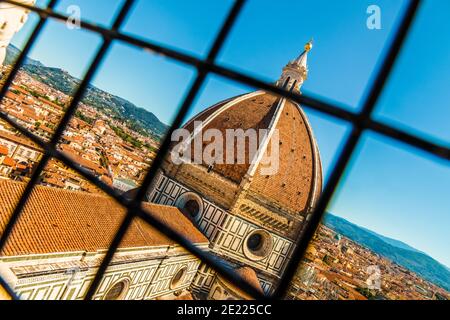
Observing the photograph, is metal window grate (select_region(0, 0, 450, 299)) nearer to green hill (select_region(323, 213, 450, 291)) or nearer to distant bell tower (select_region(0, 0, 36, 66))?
distant bell tower (select_region(0, 0, 36, 66))

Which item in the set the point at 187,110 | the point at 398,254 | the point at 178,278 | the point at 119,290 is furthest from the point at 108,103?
the point at 398,254

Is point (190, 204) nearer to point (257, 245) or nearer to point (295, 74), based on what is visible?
point (257, 245)

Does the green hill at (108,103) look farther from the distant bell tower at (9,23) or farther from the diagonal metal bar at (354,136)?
the diagonal metal bar at (354,136)

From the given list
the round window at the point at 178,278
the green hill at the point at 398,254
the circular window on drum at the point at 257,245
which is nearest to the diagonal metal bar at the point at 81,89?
the round window at the point at 178,278

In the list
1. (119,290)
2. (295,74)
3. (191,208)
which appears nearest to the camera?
(119,290)

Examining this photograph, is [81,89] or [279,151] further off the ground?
[279,151]
